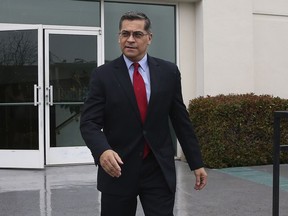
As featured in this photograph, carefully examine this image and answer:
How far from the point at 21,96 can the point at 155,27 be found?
2.84 meters

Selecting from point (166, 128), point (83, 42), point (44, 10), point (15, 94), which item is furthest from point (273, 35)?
point (166, 128)

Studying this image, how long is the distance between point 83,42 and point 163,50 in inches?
62.1

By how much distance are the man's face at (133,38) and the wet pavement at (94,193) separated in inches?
97.4

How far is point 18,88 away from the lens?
7.32 metres

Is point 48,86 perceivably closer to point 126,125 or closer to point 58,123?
point 58,123

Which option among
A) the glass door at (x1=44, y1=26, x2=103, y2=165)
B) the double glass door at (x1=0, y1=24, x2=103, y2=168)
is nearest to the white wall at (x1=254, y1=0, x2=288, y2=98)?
the glass door at (x1=44, y1=26, x2=103, y2=165)

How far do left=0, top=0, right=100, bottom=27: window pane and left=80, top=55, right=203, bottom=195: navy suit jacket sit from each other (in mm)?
5300

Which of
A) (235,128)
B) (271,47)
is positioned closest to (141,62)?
(235,128)

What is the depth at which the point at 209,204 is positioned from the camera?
5027 mm

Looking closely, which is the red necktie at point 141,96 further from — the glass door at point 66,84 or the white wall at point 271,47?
the white wall at point 271,47

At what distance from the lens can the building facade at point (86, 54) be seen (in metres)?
7.27

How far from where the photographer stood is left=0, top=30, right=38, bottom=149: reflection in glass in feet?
23.8

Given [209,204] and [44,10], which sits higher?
[44,10]

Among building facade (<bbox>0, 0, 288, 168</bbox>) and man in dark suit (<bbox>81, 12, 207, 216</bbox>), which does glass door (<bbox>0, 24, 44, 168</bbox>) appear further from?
man in dark suit (<bbox>81, 12, 207, 216</bbox>)
